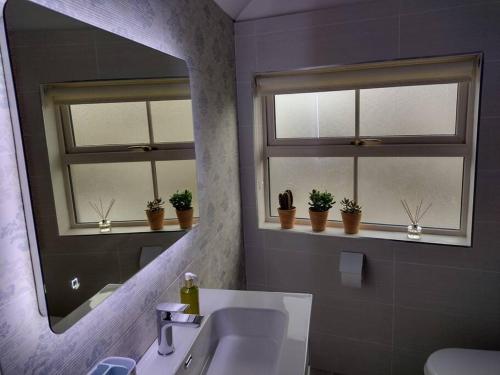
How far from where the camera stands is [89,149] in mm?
921

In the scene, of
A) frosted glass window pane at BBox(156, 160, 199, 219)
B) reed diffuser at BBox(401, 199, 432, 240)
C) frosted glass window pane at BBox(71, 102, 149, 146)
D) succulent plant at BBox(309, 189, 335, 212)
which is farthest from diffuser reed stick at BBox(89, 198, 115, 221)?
reed diffuser at BBox(401, 199, 432, 240)

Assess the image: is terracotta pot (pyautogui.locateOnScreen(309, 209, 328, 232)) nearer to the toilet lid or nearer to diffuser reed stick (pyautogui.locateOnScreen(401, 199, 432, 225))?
diffuser reed stick (pyautogui.locateOnScreen(401, 199, 432, 225))

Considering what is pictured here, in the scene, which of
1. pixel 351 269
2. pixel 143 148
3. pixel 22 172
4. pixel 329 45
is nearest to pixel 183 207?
pixel 143 148

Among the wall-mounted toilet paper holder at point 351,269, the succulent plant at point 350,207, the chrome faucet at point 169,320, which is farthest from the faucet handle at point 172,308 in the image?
the succulent plant at point 350,207

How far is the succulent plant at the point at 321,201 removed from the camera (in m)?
2.20

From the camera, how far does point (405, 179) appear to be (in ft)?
7.00

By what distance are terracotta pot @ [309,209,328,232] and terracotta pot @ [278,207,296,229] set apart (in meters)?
0.11

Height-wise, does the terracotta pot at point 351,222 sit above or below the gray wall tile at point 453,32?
below

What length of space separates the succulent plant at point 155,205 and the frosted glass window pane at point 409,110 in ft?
4.65

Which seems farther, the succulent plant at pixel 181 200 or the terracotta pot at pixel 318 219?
the terracotta pot at pixel 318 219

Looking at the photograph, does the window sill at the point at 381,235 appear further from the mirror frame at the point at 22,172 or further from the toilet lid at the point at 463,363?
the mirror frame at the point at 22,172

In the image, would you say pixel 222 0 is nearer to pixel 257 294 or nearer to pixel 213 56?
pixel 213 56

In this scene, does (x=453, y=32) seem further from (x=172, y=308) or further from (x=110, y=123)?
(x=172, y=308)

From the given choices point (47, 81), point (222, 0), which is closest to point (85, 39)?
point (47, 81)
